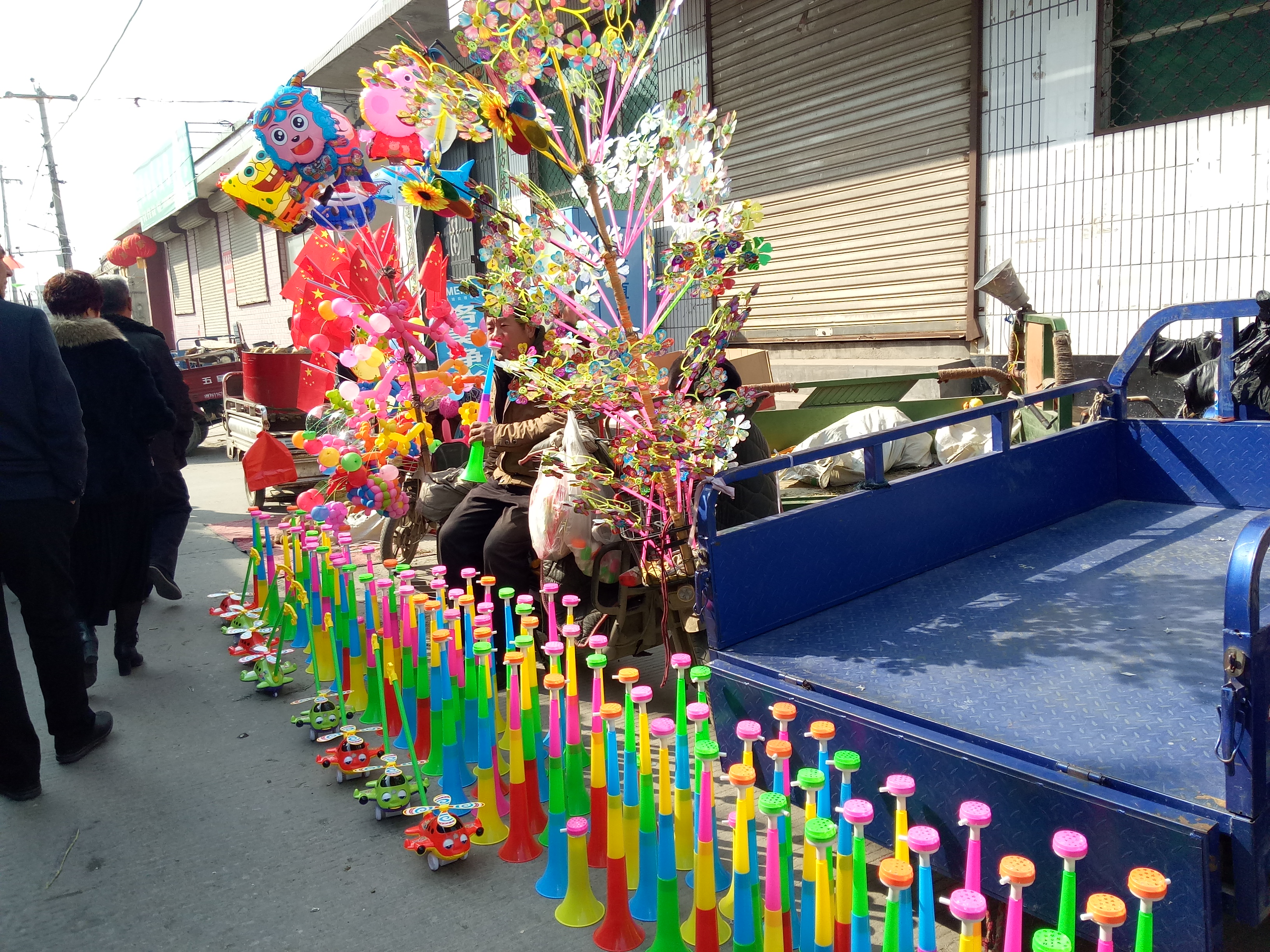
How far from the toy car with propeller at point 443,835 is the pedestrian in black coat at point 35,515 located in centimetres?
171

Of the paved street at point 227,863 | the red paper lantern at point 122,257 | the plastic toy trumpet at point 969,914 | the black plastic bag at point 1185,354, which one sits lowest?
the paved street at point 227,863

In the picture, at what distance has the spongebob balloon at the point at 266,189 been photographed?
5621 millimetres

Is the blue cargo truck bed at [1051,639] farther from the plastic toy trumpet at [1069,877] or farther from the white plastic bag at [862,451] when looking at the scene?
the white plastic bag at [862,451]

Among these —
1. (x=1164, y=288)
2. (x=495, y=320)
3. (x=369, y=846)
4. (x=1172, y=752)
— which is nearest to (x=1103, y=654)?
(x=1172, y=752)

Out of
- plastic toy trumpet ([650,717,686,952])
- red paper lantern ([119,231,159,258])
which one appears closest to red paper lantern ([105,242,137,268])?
red paper lantern ([119,231,159,258])

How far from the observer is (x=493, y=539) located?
14.3 feet

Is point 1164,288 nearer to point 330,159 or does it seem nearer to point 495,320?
point 495,320

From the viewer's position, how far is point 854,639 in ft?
9.78

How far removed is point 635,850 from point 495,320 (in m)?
2.50

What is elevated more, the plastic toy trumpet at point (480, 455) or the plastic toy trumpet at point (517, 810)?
the plastic toy trumpet at point (480, 455)

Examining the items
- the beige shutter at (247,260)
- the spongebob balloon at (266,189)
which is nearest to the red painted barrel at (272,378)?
the spongebob balloon at (266,189)

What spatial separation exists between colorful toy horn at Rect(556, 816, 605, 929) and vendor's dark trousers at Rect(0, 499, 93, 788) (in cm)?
231

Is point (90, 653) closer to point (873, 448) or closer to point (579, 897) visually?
point (579, 897)

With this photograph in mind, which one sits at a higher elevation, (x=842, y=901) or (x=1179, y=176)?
(x=1179, y=176)
